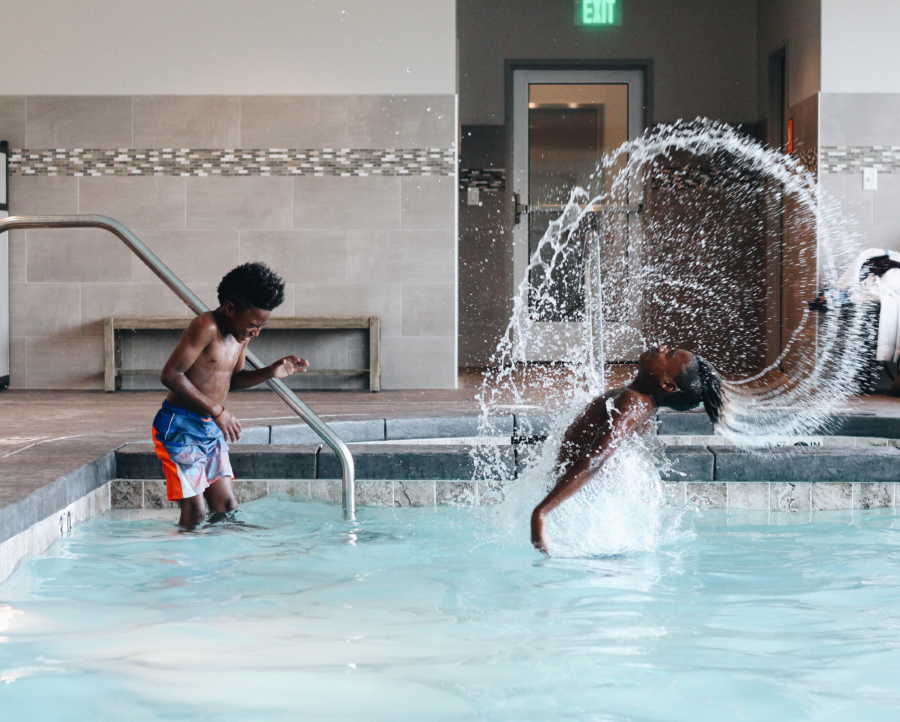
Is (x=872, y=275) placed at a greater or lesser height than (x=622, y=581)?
greater

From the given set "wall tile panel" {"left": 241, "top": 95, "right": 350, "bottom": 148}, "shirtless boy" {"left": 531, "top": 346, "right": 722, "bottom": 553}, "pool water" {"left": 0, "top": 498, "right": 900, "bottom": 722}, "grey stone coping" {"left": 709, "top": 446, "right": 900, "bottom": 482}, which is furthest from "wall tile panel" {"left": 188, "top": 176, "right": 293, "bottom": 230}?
"shirtless boy" {"left": 531, "top": 346, "right": 722, "bottom": 553}

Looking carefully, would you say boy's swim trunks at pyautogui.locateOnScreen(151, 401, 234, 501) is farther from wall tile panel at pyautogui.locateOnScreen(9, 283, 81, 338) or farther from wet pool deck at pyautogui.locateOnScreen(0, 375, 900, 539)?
wall tile panel at pyautogui.locateOnScreen(9, 283, 81, 338)

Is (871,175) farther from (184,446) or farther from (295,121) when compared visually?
(184,446)

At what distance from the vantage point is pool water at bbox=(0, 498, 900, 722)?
8.23 feet

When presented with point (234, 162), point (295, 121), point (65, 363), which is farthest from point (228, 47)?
point (65, 363)

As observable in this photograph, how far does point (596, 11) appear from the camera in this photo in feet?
34.2

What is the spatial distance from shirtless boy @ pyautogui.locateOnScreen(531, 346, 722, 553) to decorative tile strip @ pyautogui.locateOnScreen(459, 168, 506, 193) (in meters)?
6.98

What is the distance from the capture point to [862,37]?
27.2 ft

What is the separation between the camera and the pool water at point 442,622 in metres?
2.51

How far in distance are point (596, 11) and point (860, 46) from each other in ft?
9.35

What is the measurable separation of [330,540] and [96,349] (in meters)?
4.72

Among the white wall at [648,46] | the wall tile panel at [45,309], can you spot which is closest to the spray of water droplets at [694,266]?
the white wall at [648,46]

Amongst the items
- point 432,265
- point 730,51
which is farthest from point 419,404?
point 730,51

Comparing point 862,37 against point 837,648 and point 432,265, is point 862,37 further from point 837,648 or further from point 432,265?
point 837,648
